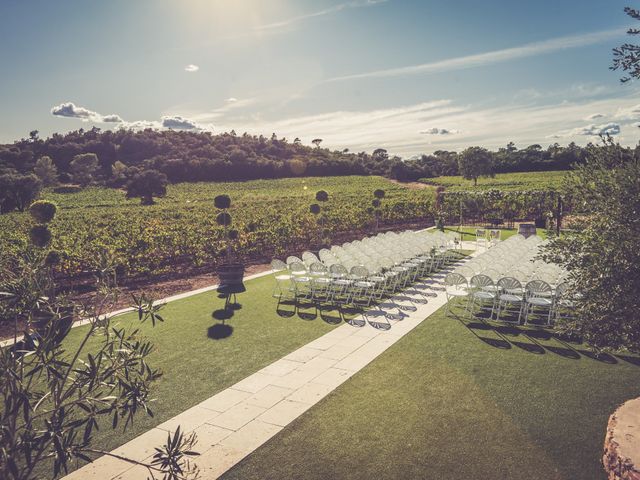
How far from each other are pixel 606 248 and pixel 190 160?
247 ft

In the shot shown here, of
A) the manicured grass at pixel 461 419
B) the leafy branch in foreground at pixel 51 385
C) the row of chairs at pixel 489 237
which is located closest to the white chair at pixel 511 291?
the manicured grass at pixel 461 419

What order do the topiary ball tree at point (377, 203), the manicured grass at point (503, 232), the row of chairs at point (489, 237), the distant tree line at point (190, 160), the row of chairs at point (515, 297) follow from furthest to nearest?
the distant tree line at point (190, 160) → the topiary ball tree at point (377, 203) → the manicured grass at point (503, 232) → the row of chairs at point (489, 237) → the row of chairs at point (515, 297)

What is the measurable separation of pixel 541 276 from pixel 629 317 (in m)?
6.04

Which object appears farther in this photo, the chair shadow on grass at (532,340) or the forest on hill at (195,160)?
the forest on hill at (195,160)

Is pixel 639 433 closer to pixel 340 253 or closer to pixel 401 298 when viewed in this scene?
pixel 401 298

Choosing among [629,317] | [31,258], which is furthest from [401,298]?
[31,258]

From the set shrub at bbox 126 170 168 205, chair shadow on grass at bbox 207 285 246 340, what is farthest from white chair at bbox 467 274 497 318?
shrub at bbox 126 170 168 205

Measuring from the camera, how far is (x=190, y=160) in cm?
7338

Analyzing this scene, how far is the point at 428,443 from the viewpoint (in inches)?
191

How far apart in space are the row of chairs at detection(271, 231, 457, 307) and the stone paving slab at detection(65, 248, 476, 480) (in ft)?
6.45

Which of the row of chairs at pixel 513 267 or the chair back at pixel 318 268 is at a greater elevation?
the row of chairs at pixel 513 267

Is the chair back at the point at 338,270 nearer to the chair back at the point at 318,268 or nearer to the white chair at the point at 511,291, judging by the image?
the chair back at the point at 318,268

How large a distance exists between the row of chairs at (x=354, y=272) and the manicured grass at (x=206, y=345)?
981 millimetres

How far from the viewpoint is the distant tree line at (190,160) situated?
6694 centimetres
